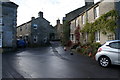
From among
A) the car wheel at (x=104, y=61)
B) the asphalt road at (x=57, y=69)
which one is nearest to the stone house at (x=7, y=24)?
the asphalt road at (x=57, y=69)

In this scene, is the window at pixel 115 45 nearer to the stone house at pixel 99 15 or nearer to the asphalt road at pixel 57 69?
the asphalt road at pixel 57 69

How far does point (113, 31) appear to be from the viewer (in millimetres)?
13375

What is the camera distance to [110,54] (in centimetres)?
767

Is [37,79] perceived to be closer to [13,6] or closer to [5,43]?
[5,43]

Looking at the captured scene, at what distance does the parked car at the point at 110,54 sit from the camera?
24.5 feet

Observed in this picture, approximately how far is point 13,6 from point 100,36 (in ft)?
45.4

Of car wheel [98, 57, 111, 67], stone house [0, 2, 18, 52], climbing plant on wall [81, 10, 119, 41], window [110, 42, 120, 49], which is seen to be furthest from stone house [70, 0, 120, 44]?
stone house [0, 2, 18, 52]

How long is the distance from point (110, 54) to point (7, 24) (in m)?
16.4

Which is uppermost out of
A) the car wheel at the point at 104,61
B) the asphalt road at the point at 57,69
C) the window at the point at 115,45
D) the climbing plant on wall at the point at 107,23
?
the climbing plant on wall at the point at 107,23

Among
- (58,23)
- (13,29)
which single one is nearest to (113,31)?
(13,29)

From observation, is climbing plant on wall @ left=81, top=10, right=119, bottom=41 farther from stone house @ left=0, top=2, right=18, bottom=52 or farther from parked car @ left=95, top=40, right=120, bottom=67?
stone house @ left=0, top=2, right=18, bottom=52

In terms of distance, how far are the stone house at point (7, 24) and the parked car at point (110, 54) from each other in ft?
46.7

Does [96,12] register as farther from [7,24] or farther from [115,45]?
[7,24]

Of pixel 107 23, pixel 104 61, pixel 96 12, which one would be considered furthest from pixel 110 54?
pixel 96 12
